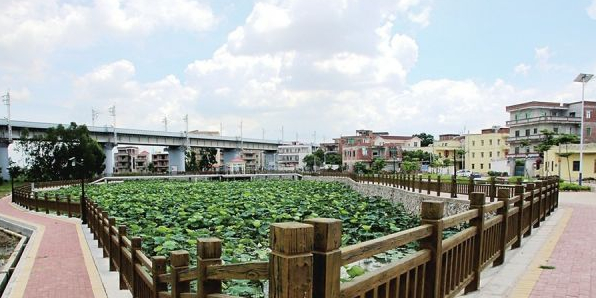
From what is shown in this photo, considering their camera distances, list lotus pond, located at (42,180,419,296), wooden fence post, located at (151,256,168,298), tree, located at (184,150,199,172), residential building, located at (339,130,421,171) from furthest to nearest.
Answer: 1. tree, located at (184,150,199,172)
2. residential building, located at (339,130,421,171)
3. lotus pond, located at (42,180,419,296)
4. wooden fence post, located at (151,256,168,298)

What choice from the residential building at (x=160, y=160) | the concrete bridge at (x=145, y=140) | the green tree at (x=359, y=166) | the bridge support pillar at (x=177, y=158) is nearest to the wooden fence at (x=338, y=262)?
the concrete bridge at (x=145, y=140)

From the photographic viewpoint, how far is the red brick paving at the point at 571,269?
15.8 ft

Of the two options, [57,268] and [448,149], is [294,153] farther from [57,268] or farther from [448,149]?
[57,268]

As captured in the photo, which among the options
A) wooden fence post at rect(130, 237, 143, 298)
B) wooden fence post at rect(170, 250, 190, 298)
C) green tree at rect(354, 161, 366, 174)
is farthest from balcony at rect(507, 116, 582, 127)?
wooden fence post at rect(170, 250, 190, 298)

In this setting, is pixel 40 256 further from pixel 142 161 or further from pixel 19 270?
pixel 142 161

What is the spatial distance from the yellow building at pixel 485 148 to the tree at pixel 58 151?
54.4 meters

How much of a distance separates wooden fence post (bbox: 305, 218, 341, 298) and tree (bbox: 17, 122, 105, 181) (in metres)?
48.1

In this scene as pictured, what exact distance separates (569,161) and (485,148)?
26.3 meters

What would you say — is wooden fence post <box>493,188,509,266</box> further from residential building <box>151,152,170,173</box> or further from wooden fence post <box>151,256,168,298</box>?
residential building <box>151,152,170,173</box>

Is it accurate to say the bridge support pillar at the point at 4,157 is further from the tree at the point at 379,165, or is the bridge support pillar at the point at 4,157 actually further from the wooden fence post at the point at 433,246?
the wooden fence post at the point at 433,246

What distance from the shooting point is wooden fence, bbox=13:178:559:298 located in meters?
1.87

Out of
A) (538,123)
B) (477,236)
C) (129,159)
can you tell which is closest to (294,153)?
(129,159)

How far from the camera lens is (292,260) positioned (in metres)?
1.81

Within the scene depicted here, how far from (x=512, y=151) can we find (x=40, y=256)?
6049 cm
